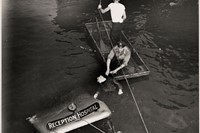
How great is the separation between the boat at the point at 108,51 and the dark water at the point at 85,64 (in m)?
0.58

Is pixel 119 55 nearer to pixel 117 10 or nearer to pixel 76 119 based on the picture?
pixel 117 10

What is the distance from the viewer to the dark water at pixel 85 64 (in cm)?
1006

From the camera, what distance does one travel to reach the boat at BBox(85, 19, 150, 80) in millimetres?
11211

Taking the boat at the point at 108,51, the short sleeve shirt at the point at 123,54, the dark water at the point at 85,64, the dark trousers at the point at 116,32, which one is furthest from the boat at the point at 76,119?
the dark trousers at the point at 116,32

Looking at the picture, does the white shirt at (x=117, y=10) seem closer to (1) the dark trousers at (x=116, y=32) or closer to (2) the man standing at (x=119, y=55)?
(1) the dark trousers at (x=116, y=32)

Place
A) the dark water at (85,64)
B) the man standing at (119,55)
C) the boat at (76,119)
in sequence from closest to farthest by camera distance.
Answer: the boat at (76,119) < the dark water at (85,64) < the man standing at (119,55)

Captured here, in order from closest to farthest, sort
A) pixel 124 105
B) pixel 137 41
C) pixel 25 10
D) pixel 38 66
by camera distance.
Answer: pixel 124 105, pixel 38 66, pixel 137 41, pixel 25 10

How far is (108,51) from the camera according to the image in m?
12.8

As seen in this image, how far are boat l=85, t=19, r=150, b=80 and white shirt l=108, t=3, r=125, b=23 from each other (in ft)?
3.47

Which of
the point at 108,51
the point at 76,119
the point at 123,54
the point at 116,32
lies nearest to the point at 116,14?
the point at 116,32

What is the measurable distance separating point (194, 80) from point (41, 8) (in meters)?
11.8

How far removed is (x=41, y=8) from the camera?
1839cm

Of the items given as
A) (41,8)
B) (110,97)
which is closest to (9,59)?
(110,97)

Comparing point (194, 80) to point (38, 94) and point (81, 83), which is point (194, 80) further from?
point (38, 94)
